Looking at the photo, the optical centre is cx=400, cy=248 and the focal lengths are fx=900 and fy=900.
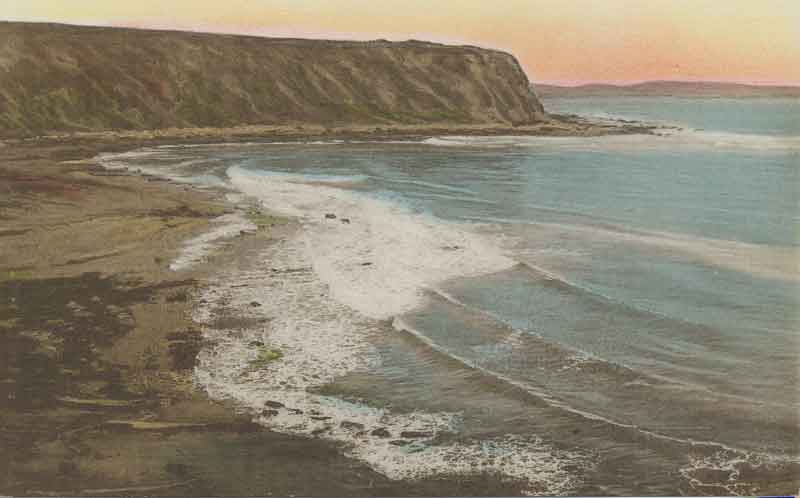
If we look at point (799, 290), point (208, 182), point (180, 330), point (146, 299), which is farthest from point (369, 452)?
point (208, 182)

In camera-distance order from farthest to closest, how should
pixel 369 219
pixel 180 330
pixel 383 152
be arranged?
pixel 383 152 < pixel 369 219 < pixel 180 330

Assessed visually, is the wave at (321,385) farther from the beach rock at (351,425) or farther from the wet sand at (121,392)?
the wet sand at (121,392)

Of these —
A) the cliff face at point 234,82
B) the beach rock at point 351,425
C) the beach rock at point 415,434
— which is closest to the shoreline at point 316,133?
the cliff face at point 234,82

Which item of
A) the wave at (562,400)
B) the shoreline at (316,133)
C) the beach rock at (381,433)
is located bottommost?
the beach rock at (381,433)

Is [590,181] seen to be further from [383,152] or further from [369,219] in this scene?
[383,152]

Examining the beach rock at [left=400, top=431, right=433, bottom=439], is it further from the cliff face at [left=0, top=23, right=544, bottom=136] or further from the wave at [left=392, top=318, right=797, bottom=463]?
the cliff face at [left=0, top=23, right=544, bottom=136]

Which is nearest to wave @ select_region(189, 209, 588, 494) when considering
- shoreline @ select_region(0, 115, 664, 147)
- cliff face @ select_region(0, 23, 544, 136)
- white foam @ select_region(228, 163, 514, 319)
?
white foam @ select_region(228, 163, 514, 319)
